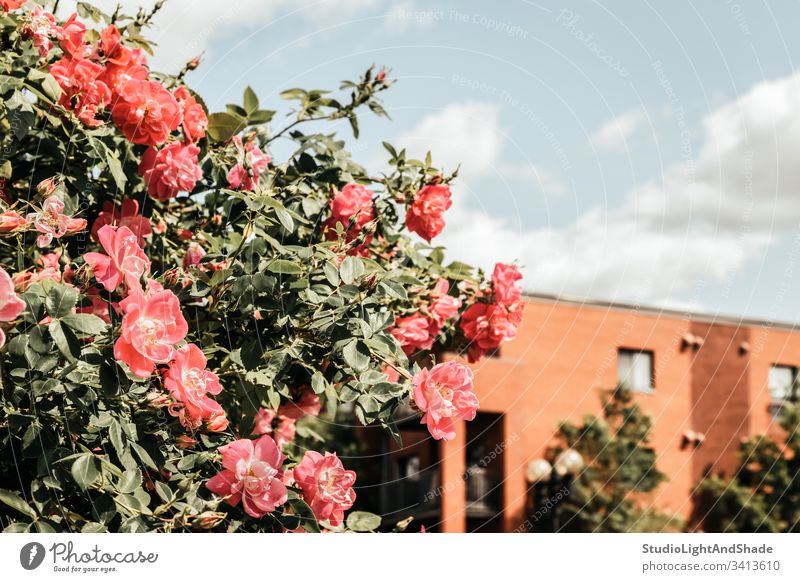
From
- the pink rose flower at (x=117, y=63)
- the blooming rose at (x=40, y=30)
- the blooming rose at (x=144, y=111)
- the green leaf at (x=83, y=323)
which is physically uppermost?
the blooming rose at (x=40, y=30)

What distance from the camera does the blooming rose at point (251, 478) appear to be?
85.8 inches

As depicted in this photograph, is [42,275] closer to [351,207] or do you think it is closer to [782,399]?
[351,207]

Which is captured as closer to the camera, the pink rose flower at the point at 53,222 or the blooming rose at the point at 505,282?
the pink rose flower at the point at 53,222

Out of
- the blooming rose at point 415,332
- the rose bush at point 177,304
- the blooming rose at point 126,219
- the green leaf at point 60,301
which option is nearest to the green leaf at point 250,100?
the rose bush at point 177,304

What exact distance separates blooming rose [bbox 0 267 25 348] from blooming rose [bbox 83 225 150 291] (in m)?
0.31

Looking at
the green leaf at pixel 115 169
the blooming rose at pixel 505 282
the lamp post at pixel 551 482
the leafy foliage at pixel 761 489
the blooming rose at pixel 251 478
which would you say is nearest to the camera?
the blooming rose at pixel 251 478

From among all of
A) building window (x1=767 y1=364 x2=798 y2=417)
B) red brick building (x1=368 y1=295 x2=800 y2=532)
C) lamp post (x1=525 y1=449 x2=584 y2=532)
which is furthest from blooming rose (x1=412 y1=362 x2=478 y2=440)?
building window (x1=767 y1=364 x2=798 y2=417)

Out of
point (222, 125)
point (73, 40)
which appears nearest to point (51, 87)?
point (73, 40)

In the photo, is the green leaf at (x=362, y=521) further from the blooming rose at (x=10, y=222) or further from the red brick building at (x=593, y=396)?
the red brick building at (x=593, y=396)

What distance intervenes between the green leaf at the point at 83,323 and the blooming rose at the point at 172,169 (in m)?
0.89

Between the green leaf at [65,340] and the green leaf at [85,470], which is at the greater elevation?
the green leaf at [65,340]

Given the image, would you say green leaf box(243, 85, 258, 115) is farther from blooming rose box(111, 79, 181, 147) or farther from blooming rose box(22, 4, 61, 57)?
blooming rose box(22, 4, 61, 57)

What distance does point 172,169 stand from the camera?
2613mm
